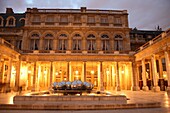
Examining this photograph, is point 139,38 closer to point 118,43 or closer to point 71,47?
point 118,43

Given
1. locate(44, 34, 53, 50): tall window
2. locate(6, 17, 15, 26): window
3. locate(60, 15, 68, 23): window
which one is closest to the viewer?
locate(44, 34, 53, 50): tall window

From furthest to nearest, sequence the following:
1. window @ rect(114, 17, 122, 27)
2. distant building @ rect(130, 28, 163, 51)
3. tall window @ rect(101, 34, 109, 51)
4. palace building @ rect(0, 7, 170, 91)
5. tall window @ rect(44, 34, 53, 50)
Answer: distant building @ rect(130, 28, 163, 51) → window @ rect(114, 17, 122, 27) → tall window @ rect(101, 34, 109, 51) → tall window @ rect(44, 34, 53, 50) → palace building @ rect(0, 7, 170, 91)

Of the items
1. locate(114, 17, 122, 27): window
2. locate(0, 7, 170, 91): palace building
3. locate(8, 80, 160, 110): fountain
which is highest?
locate(114, 17, 122, 27): window

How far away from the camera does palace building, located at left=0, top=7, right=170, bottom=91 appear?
25656 millimetres

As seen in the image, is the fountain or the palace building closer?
the fountain

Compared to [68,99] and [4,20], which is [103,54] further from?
[4,20]

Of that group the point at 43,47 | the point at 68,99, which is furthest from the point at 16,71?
the point at 68,99

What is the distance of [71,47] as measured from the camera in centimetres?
2783

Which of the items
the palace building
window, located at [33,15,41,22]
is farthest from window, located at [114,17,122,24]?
window, located at [33,15,41,22]

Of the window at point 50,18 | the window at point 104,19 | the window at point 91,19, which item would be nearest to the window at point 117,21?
the window at point 104,19

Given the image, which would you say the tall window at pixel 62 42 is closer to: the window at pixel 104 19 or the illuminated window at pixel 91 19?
the illuminated window at pixel 91 19

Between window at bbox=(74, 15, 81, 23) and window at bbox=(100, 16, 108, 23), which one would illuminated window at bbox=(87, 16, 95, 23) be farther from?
window at bbox=(74, 15, 81, 23)

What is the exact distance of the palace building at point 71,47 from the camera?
2566 centimetres

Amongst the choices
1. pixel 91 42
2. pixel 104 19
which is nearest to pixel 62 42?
pixel 91 42
